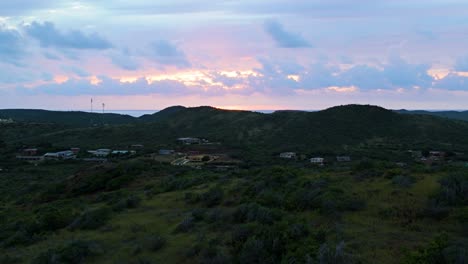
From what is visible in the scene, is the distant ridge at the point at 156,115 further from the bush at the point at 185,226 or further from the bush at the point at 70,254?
the bush at the point at 70,254

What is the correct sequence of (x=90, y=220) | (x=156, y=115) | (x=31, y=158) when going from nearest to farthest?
(x=90, y=220)
(x=31, y=158)
(x=156, y=115)

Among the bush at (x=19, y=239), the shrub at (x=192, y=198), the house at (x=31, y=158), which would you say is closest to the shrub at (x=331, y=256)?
the shrub at (x=192, y=198)

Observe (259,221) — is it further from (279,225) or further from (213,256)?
(213,256)

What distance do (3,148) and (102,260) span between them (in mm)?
59934

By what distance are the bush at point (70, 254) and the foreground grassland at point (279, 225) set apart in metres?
0.02

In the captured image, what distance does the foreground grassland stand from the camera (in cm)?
783

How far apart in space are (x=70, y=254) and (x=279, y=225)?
16.2ft

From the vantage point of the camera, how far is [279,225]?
864 centimetres

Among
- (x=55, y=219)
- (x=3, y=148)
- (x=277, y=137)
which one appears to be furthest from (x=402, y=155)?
(x=3, y=148)

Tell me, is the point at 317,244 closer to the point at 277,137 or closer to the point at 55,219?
the point at 55,219

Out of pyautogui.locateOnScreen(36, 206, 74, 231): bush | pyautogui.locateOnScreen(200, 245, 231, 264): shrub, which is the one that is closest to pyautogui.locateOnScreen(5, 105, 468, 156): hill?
pyautogui.locateOnScreen(36, 206, 74, 231): bush

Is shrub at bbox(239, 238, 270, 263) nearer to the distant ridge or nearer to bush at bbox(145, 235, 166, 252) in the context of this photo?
bush at bbox(145, 235, 166, 252)

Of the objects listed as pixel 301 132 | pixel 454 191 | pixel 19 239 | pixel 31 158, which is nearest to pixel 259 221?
pixel 454 191

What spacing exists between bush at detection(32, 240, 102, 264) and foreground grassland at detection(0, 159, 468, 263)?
2 cm
